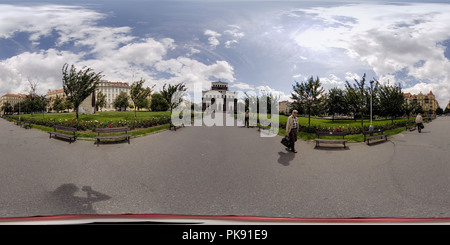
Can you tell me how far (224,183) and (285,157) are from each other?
277 cm

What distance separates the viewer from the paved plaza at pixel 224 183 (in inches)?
115

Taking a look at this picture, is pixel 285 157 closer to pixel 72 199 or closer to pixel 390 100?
pixel 72 199

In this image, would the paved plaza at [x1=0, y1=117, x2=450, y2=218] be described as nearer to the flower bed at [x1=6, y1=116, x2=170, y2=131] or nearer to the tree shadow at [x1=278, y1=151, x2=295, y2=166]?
the tree shadow at [x1=278, y1=151, x2=295, y2=166]

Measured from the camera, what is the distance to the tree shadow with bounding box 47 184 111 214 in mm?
2844

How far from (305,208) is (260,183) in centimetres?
106

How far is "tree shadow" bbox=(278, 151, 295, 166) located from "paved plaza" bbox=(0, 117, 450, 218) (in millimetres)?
29

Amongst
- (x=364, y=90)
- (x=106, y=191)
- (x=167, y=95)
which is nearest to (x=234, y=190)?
(x=106, y=191)

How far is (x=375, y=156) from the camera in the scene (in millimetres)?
5898

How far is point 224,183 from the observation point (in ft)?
12.4

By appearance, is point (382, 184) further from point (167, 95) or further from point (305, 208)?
point (167, 95)

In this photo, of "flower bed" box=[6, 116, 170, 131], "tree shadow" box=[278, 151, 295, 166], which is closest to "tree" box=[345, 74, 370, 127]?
"tree shadow" box=[278, 151, 295, 166]

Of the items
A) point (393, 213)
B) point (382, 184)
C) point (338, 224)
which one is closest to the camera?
point (338, 224)

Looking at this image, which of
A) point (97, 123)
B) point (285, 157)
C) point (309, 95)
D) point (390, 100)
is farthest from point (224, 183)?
point (390, 100)

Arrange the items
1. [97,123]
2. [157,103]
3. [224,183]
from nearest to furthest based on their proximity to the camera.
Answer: [224,183] < [97,123] < [157,103]
